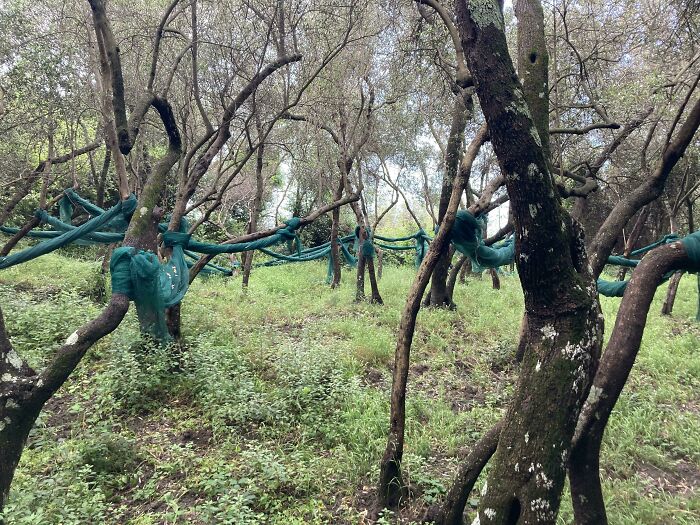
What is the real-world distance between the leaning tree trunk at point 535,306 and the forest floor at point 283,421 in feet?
3.50

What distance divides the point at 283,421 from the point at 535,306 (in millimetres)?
2232

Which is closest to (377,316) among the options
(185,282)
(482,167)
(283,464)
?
(185,282)

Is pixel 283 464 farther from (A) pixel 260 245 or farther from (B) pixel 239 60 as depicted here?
(B) pixel 239 60

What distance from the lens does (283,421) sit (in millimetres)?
3182

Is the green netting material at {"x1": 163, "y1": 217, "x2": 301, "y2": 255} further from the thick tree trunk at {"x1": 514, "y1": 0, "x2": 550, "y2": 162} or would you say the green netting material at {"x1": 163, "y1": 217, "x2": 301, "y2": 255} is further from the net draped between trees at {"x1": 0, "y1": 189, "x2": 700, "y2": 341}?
the thick tree trunk at {"x1": 514, "y1": 0, "x2": 550, "y2": 162}

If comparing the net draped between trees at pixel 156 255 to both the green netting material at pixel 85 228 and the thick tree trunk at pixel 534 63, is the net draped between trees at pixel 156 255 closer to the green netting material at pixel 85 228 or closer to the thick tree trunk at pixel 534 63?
the green netting material at pixel 85 228

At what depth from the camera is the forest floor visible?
7.74 feet

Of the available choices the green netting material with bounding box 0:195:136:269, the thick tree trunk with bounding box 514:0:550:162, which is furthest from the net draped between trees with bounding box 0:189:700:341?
the thick tree trunk with bounding box 514:0:550:162

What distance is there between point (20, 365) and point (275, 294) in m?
5.30

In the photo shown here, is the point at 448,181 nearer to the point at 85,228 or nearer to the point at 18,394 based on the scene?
the point at 85,228

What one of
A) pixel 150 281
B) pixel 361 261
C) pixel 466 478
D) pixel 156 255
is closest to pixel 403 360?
pixel 466 478

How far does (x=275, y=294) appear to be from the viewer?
7.37 metres

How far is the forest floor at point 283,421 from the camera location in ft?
7.74

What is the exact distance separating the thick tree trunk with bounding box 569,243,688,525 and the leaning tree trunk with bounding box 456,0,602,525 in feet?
1.08
